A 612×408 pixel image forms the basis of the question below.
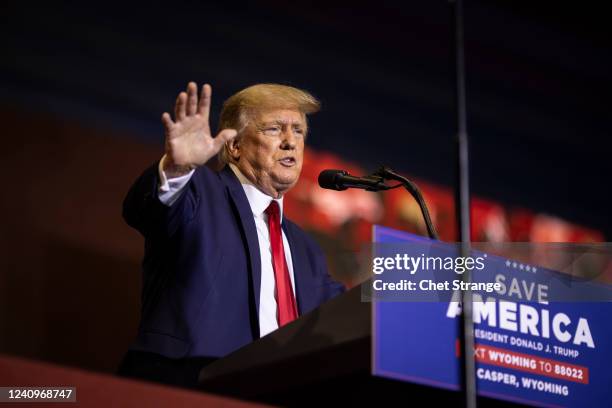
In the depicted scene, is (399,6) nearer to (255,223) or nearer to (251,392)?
(255,223)

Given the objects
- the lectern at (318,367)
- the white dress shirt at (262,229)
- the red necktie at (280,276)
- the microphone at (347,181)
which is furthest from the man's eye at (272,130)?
the lectern at (318,367)

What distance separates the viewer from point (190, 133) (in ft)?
5.35

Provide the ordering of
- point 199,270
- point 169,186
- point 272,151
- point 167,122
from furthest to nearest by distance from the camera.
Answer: point 272,151
point 199,270
point 169,186
point 167,122

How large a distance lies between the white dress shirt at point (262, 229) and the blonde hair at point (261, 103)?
0.40ft

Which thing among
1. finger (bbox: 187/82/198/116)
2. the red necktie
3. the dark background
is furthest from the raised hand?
the dark background

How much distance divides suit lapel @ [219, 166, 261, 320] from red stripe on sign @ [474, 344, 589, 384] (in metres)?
0.58

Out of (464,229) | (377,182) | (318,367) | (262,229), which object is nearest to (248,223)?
(262,229)

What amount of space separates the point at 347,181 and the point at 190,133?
31 cm

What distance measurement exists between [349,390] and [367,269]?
186mm

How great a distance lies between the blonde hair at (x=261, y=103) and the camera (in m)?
2.23

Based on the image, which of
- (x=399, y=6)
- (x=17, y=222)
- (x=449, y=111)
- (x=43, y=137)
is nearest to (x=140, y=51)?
(x=43, y=137)

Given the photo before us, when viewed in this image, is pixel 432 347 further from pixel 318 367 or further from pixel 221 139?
pixel 221 139

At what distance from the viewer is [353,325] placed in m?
1.27

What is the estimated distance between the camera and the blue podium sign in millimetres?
1255
